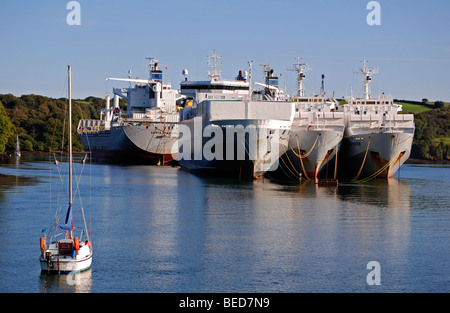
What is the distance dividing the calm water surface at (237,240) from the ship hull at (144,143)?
1396 inches

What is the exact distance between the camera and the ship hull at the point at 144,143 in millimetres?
82500

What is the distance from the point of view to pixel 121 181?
55062 mm

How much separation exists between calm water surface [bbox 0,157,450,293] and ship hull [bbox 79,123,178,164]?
1396 inches

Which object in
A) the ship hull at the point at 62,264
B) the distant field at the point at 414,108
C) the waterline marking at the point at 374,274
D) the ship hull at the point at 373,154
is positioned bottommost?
the waterline marking at the point at 374,274

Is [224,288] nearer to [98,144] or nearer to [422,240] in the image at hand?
[422,240]

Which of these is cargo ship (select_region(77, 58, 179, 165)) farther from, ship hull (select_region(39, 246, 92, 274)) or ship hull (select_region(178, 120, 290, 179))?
ship hull (select_region(39, 246, 92, 274))

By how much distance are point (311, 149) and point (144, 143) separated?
3269cm

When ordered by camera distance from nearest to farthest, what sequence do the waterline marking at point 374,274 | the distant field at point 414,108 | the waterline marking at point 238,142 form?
1. the waterline marking at point 374,274
2. the waterline marking at point 238,142
3. the distant field at point 414,108

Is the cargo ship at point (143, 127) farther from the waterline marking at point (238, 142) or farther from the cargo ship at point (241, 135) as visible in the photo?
the waterline marking at point (238, 142)

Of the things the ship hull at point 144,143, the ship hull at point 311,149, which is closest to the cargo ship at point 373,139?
the ship hull at point 311,149

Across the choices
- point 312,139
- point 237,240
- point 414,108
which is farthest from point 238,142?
point 414,108

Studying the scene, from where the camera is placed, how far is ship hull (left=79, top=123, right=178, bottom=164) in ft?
271

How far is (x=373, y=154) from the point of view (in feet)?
194

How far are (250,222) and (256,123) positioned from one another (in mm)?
20846
